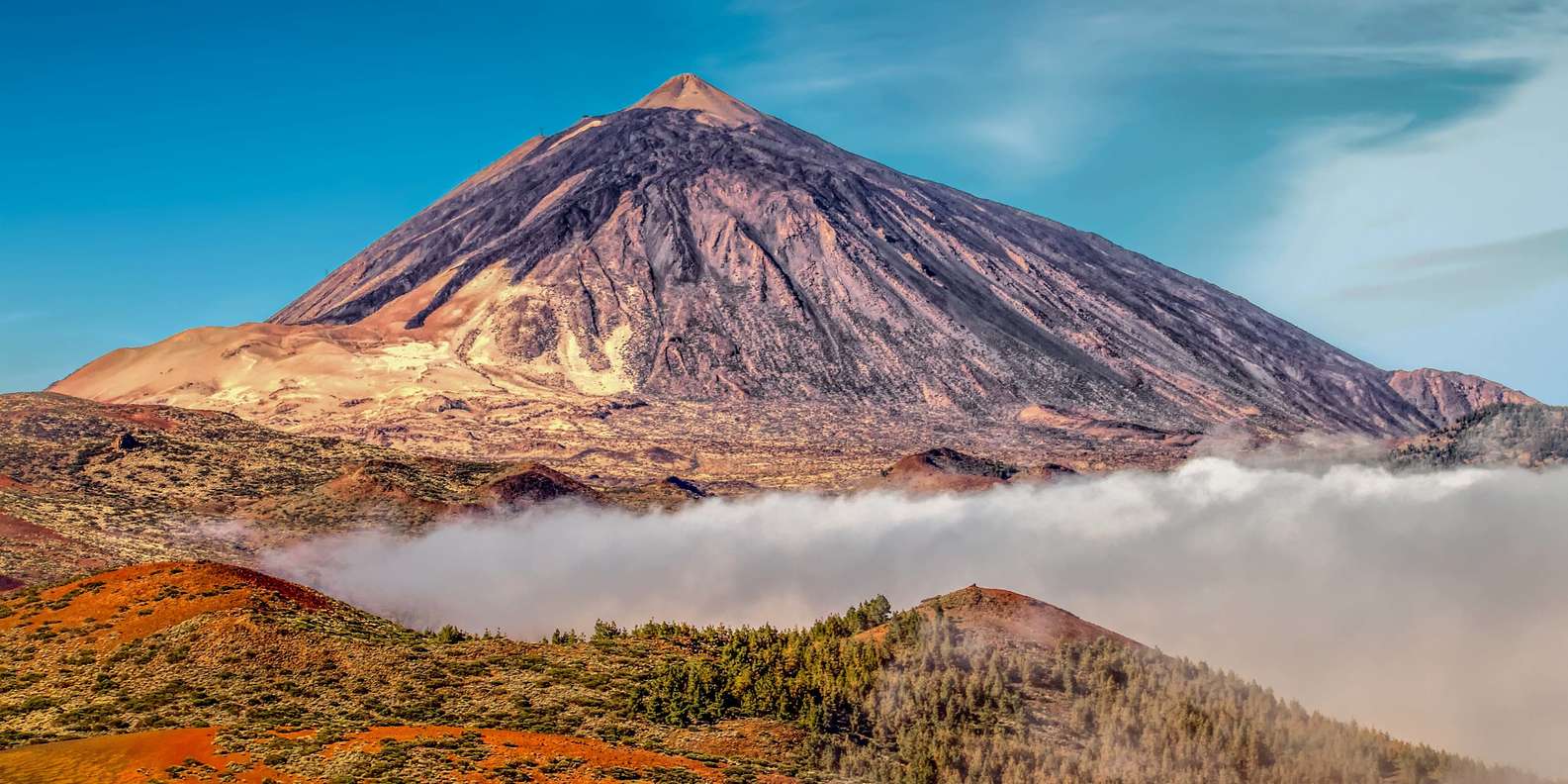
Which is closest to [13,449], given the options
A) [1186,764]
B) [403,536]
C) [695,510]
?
[403,536]

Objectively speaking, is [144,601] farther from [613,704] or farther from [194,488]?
[194,488]

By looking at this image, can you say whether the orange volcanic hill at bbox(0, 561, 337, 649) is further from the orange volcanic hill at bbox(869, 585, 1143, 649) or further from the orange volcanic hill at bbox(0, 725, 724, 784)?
the orange volcanic hill at bbox(869, 585, 1143, 649)

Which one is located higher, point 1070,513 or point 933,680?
point 1070,513

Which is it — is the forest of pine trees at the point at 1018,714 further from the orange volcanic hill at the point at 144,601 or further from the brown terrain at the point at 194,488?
the brown terrain at the point at 194,488

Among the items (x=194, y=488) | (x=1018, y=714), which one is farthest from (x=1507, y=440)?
(x=194, y=488)

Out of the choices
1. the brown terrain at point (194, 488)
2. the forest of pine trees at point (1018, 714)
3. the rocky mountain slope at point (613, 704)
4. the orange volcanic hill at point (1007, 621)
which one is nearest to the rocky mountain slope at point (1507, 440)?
the brown terrain at point (194, 488)

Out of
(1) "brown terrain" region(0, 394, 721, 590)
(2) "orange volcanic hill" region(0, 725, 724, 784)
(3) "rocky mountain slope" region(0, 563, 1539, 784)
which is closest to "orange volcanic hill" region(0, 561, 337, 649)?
(3) "rocky mountain slope" region(0, 563, 1539, 784)

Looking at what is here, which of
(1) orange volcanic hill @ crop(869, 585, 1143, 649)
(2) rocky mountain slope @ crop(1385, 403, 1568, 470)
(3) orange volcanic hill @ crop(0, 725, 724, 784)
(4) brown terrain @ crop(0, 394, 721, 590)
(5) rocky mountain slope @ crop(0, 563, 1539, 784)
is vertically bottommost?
(3) orange volcanic hill @ crop(0, 725, 724, 784)

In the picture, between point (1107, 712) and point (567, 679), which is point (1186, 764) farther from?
point (567, 679)
